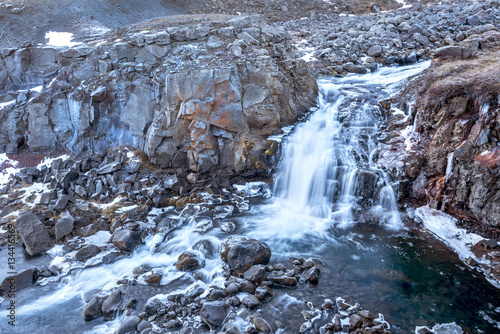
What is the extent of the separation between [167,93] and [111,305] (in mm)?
8822

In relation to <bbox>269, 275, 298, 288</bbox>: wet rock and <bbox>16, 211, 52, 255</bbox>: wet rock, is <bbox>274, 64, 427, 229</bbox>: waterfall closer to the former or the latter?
<bbox>269, 275, 298, 288</bbox>: wet rock

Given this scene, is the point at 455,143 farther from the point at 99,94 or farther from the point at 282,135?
the point at 99,94

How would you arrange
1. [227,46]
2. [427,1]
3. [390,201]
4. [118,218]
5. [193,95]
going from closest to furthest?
[390,201]
[118,218]
[193,95]
[227,46]
[427,1]

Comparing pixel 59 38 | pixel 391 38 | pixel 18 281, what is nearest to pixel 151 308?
pixel 18 281

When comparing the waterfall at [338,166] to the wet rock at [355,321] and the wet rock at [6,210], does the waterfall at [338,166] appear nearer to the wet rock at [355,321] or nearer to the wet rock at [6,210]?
the wet rock at [355,321]

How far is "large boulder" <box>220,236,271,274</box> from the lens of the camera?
885 cm

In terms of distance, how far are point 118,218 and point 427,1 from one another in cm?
4108

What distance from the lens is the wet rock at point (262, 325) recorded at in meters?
6.91

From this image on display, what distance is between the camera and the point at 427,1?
117 feet

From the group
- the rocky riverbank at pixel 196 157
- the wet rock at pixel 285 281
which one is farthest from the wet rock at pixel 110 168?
the wet rock at pixel 285 281

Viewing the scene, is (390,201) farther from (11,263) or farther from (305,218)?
(11,263)

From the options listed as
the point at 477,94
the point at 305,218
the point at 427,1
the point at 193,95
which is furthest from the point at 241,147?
the point at 427,1

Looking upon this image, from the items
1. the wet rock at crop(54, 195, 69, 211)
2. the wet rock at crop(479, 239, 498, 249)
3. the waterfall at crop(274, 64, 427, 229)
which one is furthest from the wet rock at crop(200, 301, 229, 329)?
the wet rock at crop(54, 195, 69, 211)

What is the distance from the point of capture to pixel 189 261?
920 cm
